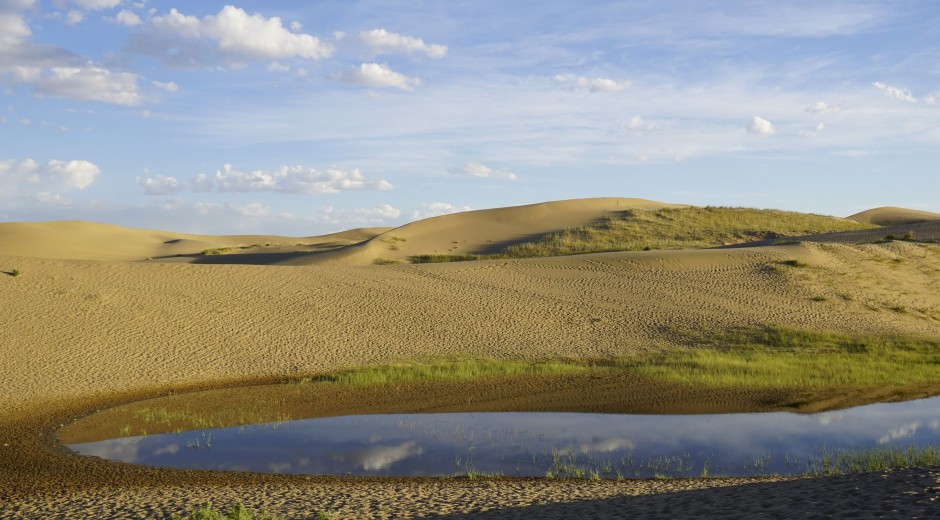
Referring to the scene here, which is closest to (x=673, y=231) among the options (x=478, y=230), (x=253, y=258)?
(x=478, y=230)

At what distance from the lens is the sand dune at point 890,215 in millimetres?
95812

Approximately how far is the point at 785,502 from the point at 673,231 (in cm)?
5244

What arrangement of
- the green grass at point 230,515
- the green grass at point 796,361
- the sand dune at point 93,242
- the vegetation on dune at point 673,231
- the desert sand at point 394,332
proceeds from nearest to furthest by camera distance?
the green grass at point 230,515
the desert sand at point 394,332
the green grass at point 796,361
the vegetation on dune at point 673,231
the sand dune at point 93,242

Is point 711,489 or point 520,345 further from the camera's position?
point 520,345

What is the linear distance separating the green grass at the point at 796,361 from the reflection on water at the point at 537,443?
3542 mm

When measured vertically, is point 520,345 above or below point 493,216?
below

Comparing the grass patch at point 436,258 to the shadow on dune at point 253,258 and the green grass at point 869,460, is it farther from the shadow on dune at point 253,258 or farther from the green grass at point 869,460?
the green grass at point 869,460

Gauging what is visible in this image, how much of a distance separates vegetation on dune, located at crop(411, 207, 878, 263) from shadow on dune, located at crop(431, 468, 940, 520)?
41.2 metres

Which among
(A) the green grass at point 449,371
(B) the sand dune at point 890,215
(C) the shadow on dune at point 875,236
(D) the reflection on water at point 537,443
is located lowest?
(D) the reflection on water at point 537,443

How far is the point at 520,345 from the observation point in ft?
91.7

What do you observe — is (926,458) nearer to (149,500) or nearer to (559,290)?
(149,500)

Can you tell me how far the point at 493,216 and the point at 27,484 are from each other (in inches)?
2401

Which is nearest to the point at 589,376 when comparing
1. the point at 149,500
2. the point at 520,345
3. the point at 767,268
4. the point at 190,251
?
the point at 520,345

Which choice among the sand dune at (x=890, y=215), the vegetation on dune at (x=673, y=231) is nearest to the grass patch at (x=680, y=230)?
the vegetation on dune at (x=673, y=231)
